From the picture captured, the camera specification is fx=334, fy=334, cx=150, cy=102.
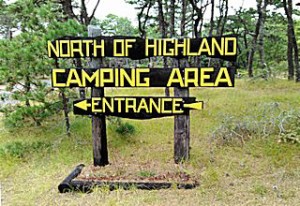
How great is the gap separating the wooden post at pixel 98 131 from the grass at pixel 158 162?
37 centimetres

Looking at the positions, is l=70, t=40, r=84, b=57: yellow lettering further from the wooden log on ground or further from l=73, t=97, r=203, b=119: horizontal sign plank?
the wooden log on ground

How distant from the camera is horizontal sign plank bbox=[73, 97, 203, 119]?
13.3 ft

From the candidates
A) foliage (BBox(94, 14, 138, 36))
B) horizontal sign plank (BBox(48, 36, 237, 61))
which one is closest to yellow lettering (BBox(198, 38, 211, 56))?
horizontal sign plank (BBox(48, 36, 237, 61))

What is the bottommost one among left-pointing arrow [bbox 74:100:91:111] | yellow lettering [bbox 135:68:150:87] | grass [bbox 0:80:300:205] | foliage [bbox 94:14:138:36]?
grass [bbox 0:80:300:205]

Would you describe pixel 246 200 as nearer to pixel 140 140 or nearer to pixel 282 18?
pixel 140 140

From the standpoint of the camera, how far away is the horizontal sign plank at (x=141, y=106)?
4.07 meters

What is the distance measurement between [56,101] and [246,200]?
128 inches

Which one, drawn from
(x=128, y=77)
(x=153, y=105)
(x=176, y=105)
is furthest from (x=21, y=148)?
(x=176, y=105)

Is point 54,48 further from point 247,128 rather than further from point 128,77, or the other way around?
point 247,128

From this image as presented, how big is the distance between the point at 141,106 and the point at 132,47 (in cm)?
72

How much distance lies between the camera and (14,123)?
192 inches

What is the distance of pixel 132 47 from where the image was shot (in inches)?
160

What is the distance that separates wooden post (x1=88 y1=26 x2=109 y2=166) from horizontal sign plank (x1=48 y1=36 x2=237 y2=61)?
0.56 feet

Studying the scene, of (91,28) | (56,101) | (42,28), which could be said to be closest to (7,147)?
(56,101)
